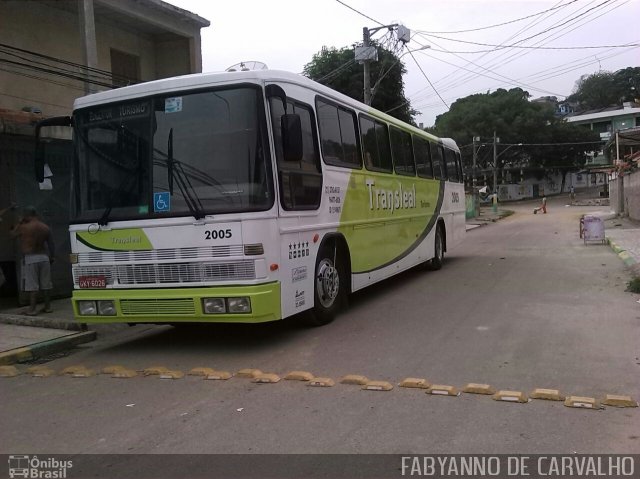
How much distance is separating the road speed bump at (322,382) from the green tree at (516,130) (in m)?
60.2

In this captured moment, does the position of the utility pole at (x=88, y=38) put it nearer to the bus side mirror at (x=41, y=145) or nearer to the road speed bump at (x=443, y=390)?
the bus side mirror at (x=41, y=145)

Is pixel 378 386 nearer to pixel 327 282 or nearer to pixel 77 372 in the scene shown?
pixel 327 282

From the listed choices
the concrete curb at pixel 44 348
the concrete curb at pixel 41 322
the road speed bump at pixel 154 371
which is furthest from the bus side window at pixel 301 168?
the concrete curb at pixel 41 322

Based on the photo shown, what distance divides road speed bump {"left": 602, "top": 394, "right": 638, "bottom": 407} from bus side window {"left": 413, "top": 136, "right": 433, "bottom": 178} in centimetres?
793

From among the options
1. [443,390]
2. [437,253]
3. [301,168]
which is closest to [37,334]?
[301,168]

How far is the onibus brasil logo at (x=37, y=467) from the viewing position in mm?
3611

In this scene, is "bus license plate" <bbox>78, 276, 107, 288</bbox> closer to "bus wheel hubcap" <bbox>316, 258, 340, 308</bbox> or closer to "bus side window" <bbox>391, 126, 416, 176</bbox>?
"bus wheel hubcap" <bbox>316, 258, 340, 308</bbox>

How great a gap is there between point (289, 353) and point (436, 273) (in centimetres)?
743

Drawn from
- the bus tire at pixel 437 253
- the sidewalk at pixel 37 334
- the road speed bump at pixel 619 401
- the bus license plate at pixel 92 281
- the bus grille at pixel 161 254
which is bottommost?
the road speed bump at pixel 619 401

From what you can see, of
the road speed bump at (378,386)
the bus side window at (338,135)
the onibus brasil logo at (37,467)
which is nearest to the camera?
the onibus brasil logo at (37,467)

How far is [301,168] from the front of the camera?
6.89 metres

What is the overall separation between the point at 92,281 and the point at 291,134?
2939 mm

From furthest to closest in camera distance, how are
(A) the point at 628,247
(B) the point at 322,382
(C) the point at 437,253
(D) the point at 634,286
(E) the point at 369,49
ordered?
(E) the point at 369,49 < (A) the point at 628,247 < (C) the point at 437,253 < (D) the point at 634,286 < (B) the point at 322,382

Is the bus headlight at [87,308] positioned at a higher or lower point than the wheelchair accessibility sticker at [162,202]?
lower
